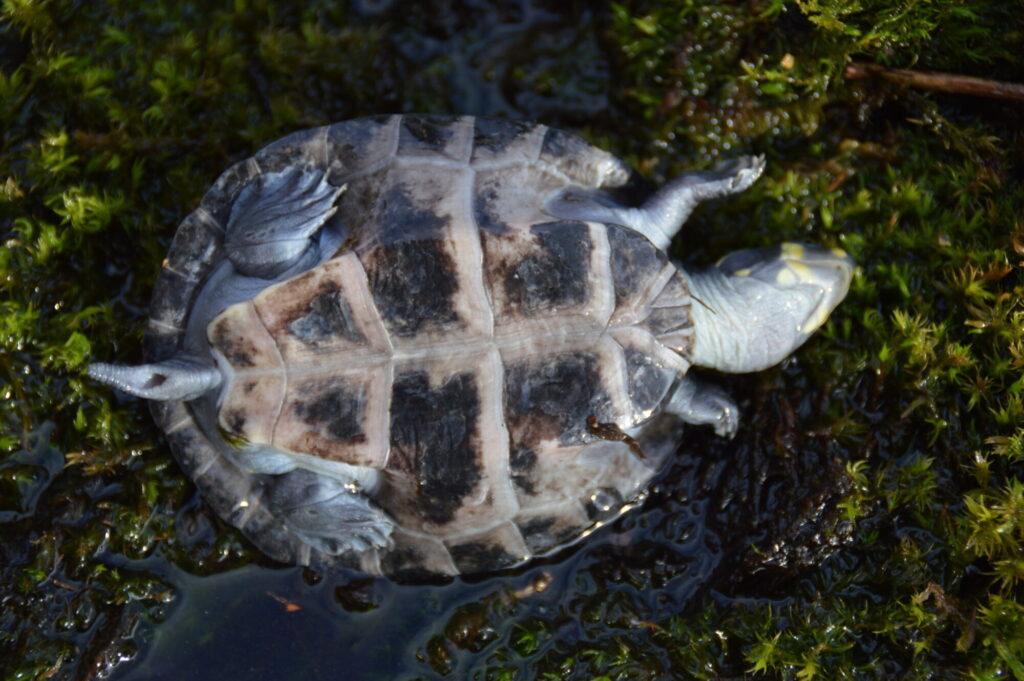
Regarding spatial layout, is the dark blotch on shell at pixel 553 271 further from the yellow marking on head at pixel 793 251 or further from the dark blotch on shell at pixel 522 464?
the yellow marking on head at pixel 793 251

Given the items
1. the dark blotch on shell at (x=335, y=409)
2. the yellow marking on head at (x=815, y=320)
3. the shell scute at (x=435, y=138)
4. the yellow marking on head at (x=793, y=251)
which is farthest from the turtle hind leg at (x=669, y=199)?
the dark blotch on shell at (x=335, y=409)

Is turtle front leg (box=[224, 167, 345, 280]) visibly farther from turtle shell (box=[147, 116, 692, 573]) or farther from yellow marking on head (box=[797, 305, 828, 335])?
yellow marking on head (box=[797, 305, 828, 335])

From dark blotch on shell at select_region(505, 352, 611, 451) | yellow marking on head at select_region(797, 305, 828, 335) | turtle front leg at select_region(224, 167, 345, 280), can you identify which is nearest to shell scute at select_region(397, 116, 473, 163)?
turtle front leg at select_region(224, 167, 345, 280)

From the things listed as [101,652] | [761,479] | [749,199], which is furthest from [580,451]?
[101,652]

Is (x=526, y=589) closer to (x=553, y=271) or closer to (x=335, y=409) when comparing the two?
(x=335, y=409)

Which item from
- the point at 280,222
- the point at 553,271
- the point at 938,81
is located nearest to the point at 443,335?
the point at 553,271

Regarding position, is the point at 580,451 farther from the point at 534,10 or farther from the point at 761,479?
the point at 534,10
